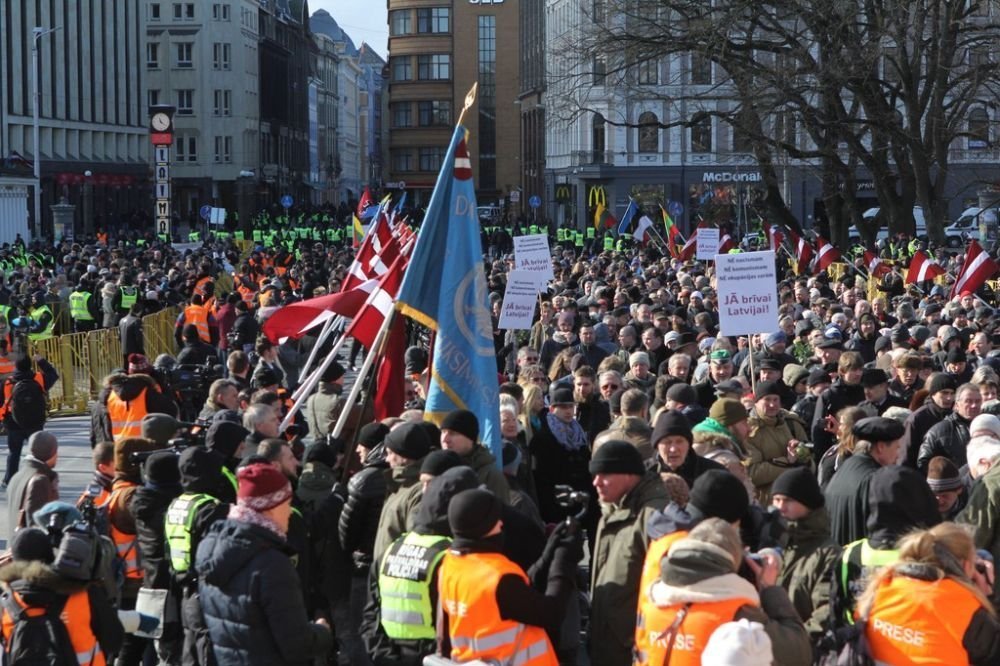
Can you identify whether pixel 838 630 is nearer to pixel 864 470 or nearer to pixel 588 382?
pixel 864 470

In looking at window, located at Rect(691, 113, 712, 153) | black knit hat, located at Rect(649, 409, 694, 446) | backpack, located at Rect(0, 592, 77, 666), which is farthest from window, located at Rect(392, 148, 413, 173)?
backpack, located at Rect(0, 592, 77, 666)

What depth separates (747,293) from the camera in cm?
1384

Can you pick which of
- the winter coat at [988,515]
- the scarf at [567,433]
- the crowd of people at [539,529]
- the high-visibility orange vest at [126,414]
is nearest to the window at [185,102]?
Result: the high-visibility orange vest at [126,414]

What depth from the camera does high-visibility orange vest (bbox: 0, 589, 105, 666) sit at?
21.8 ft

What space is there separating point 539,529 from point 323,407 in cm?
550

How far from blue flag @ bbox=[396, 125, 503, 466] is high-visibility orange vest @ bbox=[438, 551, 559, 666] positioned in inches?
104

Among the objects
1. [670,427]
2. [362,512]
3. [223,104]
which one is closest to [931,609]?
[670,427]

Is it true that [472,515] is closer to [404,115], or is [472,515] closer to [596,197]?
[596,197]

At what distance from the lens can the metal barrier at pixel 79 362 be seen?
2198 centimetres

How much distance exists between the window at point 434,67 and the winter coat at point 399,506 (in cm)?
12834

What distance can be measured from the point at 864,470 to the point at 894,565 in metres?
2.39

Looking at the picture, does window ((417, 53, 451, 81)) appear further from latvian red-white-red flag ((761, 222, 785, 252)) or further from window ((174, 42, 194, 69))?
latvian red-white-red flag ((761, 222, 785, 252))

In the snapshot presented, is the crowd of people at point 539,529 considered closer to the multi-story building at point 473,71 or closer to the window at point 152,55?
the window at point 152,55

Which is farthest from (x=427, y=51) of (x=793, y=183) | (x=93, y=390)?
(x=93, y=390)
